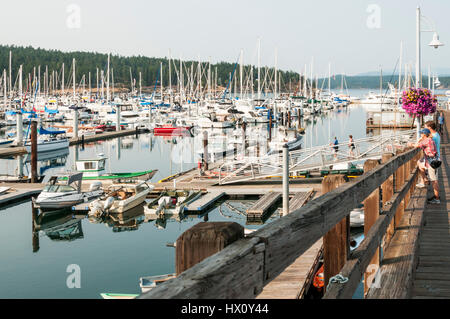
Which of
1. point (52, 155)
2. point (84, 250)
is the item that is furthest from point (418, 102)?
point (52, 155)

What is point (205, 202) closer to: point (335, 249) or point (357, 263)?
point (335, 249)

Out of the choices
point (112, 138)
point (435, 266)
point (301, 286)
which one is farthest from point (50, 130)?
point (435, 266)

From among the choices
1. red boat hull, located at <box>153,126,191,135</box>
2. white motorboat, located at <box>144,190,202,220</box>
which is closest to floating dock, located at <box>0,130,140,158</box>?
red boat hull, located at <box>153,126,191,135</box>

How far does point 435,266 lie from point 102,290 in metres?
13.2

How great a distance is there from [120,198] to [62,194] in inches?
125

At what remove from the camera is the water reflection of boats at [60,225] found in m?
25.7

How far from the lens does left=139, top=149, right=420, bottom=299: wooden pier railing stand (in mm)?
1853

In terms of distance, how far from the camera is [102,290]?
1742 cm

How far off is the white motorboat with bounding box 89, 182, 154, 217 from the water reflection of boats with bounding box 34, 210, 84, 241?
1249 millimetres

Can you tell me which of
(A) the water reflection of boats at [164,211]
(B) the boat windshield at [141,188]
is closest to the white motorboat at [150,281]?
(A) the water reflection of boats at [164,211]

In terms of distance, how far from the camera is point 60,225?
27422 mm

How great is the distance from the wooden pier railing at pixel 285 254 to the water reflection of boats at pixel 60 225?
22418mm

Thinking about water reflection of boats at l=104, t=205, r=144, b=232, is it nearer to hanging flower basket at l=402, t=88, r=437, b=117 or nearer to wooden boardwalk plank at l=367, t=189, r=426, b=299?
hanging flower basket at l=402, t=88, r=437, b=117
